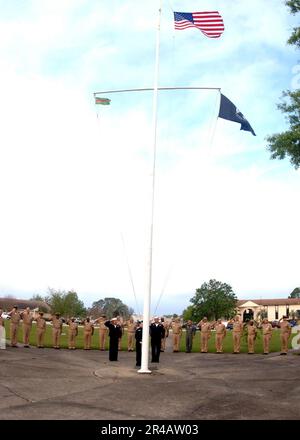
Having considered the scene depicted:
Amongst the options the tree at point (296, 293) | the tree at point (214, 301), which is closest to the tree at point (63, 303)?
the tree at point (214, 301)

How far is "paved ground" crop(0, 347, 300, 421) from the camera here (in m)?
8.60

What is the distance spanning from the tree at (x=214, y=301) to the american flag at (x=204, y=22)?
362ft

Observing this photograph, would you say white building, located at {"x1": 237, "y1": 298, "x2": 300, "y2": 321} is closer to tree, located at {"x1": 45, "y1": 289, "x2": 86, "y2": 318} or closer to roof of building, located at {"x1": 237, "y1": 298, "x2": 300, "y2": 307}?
roof of building, located at {"x1": 237, "y1": 298, "x2": 300, "y2": 307}

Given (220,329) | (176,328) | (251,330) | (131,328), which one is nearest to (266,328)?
(251,330)

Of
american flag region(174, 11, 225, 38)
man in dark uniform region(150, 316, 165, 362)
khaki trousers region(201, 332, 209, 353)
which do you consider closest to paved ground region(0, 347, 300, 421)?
man in dark uniform region(150, 316, 165, 362)

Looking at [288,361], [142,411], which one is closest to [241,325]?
[288,361]

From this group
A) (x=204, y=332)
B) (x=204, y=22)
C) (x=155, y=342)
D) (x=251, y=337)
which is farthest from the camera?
(x=204, y=332)

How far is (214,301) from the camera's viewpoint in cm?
12500

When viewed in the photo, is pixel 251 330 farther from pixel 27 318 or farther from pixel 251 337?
pixel 27 318

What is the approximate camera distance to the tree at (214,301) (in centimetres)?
12394

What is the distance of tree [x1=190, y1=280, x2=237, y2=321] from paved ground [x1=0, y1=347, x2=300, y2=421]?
107944 millimetres

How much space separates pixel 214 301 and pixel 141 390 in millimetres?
116049
